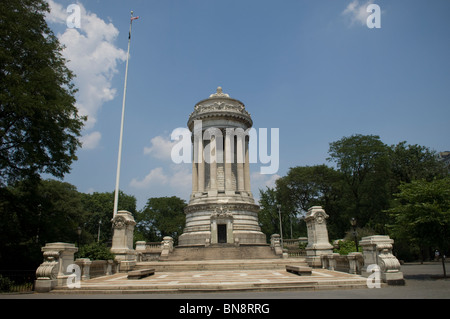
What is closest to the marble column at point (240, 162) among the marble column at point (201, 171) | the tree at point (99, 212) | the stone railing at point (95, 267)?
the marble column at point (201, 171)

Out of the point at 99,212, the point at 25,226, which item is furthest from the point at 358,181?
the point at 99,212

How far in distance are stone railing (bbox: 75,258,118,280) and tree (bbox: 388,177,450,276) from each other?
675 inches

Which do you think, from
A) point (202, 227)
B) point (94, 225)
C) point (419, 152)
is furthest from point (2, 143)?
point (94, 225)

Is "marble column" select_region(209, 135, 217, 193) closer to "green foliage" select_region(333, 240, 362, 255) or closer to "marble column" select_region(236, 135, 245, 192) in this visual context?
"marble column" select_region(236, 135, 245, 192)

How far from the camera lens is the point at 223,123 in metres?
45.1

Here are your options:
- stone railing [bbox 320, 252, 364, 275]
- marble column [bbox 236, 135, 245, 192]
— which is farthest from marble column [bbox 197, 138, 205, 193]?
stone railing [bbox 320, 252, 364, 275]

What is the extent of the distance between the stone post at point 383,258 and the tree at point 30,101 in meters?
19.1

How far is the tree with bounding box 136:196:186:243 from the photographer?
2813 inches

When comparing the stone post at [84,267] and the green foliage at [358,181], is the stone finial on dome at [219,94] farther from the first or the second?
the stone post at [84,267]

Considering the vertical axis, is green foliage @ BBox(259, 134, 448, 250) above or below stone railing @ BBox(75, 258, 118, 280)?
above

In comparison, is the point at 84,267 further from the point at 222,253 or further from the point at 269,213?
the point at 269,213

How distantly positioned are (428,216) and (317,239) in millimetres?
8524
